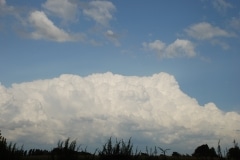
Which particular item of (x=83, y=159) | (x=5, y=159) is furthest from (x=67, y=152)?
(x=5, y=159)

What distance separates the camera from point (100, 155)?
20.7 metres

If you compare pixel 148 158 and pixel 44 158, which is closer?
pixel 148 158

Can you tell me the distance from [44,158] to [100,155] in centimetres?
429

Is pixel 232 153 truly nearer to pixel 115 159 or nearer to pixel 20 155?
pixel 115 159

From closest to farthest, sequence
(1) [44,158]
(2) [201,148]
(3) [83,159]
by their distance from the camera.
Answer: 1. (3) [83,159]
2. (1) [44,158]
3. (2) [201,148]

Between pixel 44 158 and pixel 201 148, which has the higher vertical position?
pixel 201 148

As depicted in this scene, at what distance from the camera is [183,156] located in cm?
2347

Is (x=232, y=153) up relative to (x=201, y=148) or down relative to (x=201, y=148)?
down

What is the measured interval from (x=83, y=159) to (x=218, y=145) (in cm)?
779

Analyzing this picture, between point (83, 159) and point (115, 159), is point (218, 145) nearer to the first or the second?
point (115, 159)

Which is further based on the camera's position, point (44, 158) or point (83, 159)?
point (44, 158)

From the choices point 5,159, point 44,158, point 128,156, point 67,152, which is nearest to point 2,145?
point 5,159

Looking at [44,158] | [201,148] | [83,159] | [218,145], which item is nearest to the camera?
[218,145]

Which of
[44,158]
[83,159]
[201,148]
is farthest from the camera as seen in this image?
[201,148]
